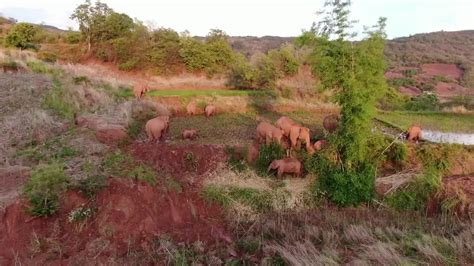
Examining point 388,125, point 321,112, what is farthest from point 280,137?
point 321,112

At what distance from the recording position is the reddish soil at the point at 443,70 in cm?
4659

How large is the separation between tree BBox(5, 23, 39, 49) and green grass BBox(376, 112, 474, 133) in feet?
91.7

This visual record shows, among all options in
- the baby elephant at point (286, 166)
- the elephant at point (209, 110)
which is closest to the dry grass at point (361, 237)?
the baby elephant at point (286, 166)

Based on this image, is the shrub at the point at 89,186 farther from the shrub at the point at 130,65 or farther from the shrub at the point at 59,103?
the shrub at the point at 130,65

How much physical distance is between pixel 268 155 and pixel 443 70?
45234 mm

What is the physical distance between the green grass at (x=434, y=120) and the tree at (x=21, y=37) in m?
28.0

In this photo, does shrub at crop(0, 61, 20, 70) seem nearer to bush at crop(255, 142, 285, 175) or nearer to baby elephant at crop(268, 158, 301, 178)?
bush at crop(255, 142, 285, 175)

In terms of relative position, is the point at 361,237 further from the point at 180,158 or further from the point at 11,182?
the point at 11,182

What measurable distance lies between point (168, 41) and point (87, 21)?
27.5 feet

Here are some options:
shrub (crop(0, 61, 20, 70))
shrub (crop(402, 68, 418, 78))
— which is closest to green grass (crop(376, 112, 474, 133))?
shrub (crop(0, 61, 20, 70))

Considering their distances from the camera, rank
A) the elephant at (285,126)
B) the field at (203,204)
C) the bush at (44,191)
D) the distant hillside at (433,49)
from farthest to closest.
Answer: the distant hillside at (433,49) < the elephant at (285,126) < the bush at (44,191) < the field at (203,204)

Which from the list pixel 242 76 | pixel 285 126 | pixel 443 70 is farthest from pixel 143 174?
pixel 443 70

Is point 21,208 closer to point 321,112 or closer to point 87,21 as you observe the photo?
point 321,112

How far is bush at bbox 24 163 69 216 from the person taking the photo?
7535mm
